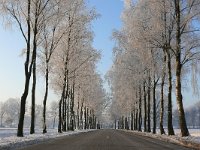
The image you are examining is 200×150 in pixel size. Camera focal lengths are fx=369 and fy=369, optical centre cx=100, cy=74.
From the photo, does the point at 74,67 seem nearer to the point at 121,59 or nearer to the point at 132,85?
the point at 121,59

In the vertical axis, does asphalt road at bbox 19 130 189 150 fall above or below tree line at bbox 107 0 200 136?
below

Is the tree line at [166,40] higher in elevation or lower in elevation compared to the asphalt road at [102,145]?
higher

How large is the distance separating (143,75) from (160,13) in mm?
15849

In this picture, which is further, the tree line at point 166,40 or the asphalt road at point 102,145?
the tree line at point 166,40

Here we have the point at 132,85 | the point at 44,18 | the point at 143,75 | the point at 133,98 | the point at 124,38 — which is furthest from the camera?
the point at 133,98

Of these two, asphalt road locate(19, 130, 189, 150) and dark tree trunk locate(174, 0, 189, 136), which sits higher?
dark tree trunk locate(174, 0, 189, 136)

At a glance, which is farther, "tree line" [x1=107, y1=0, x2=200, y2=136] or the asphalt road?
"tree line" [x1=107, y1=0, x2=200, y2=136]

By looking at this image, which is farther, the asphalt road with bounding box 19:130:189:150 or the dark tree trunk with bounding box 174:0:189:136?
the dark tree trunk with bounding box 174:0:189:136

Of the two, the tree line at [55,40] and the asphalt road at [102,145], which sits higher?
the tree line at [55,40]

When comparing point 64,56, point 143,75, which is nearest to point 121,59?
point 143,75

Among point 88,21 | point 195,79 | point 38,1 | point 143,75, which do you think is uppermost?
→ point 88,21

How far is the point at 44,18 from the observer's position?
3086cm

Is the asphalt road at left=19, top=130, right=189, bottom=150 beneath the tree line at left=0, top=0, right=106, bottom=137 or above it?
beneath

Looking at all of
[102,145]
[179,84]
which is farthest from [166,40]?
[102,145]
